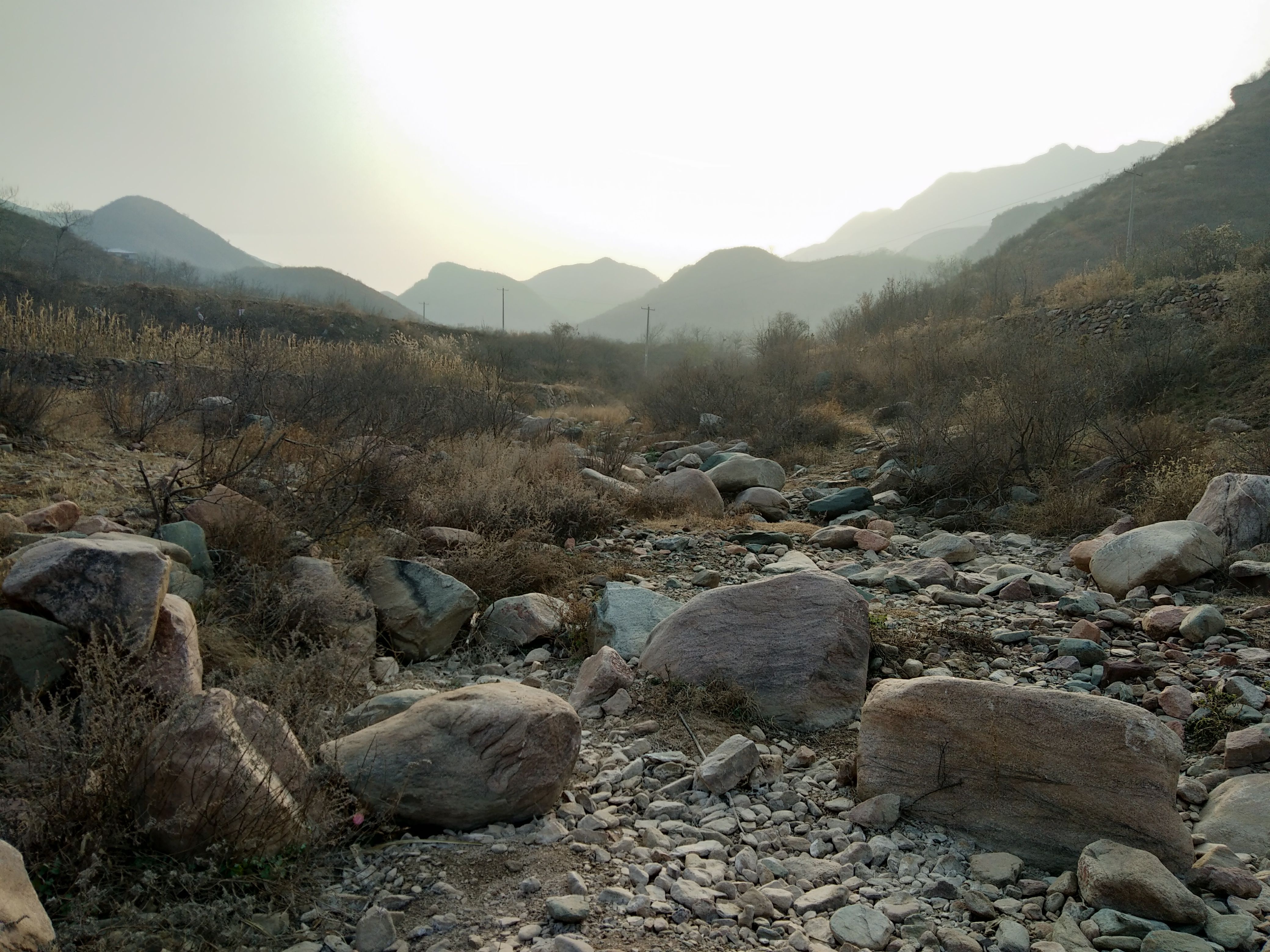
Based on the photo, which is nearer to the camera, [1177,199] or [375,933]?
[375,933]

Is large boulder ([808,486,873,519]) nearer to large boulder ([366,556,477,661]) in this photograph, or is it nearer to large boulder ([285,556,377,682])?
large boulder ([366,556,477,661])

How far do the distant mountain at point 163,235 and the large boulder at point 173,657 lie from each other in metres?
139

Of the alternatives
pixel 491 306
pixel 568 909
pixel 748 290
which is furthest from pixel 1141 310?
pixel 491 306

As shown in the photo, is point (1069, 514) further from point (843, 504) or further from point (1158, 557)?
point (843, 504)

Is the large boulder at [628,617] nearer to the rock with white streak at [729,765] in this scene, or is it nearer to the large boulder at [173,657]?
the rock with white streak at [729,765]

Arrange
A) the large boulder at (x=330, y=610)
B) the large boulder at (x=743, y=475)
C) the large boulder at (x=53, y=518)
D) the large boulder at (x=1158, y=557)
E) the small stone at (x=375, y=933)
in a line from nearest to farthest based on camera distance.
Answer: the small stone at (x=375, y=933) → the large boulder at (x=330, y=610) → the large boulder at (x=53, y=518) → the large boulder at (x=1158, y=557) → the large boulder at (x=743, y=475)

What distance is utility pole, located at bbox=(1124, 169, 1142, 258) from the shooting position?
25.5m

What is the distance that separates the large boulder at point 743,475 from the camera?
967 centimetres

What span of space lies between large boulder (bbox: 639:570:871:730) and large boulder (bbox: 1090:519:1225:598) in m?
2.56

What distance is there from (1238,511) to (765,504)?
432 centimetres

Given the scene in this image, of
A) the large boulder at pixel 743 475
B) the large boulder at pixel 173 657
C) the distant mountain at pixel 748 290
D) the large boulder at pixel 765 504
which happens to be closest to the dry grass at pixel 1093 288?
the large boulder at pixel 743 475

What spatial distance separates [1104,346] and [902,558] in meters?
7.83

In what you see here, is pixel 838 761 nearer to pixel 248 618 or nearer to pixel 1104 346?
pixel 248 618

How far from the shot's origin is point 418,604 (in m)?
4.45
